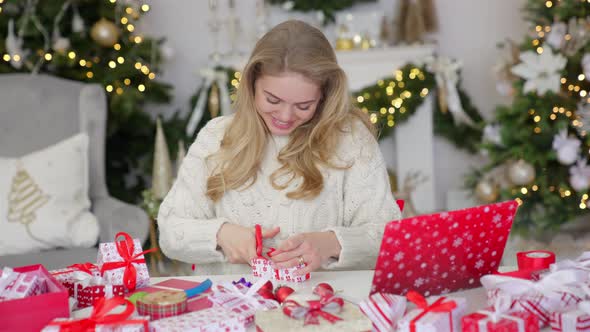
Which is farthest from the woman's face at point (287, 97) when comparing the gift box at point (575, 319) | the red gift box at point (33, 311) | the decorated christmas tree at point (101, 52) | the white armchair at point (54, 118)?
the decorated christmas tree at point (101, 52)

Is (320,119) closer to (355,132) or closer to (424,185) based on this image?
(355,132)

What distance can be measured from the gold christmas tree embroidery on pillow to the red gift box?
1.61m

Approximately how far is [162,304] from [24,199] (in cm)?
174

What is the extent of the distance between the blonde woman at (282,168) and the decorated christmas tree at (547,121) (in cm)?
191

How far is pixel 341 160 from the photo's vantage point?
1.87 metres

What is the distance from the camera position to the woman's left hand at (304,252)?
1.47 metres

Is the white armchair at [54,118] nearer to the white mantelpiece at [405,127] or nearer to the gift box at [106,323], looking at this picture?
the white mantelpiece at [405,127]

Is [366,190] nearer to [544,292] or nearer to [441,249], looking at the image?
[441,249]

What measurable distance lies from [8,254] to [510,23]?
302cm

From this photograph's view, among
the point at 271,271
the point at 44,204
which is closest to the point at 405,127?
the point at 44,204

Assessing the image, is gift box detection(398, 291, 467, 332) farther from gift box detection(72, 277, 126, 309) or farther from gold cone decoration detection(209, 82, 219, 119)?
gold cone decoration detection(209, 82, 219, 119)

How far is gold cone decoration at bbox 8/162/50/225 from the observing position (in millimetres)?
2723

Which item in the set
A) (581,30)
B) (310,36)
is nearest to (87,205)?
(310,36)

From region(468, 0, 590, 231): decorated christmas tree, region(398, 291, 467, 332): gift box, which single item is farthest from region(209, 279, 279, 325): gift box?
region(468, 0, 590, 231): decorated christmas tree
